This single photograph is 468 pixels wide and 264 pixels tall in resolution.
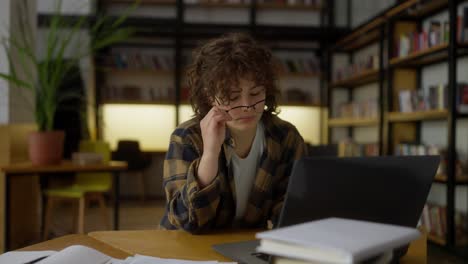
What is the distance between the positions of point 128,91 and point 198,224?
216 inches

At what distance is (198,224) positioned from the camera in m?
1.18

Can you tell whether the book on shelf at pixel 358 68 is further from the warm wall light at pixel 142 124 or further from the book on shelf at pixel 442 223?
the warm wall light at pixel 142 124

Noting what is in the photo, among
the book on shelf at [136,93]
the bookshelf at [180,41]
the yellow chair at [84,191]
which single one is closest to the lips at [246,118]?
the yellow chair at [84,191]

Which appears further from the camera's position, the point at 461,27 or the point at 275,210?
the point at 461,27

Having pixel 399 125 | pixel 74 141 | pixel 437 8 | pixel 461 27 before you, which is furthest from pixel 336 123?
pixel 74 141

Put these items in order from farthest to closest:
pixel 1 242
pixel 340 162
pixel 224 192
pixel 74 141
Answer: pixel 74 141, pixel 1 242, pixel 224 192, pixel 340 162

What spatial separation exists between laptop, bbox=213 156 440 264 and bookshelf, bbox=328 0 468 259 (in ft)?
9.36

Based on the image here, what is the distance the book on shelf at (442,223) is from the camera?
3578 millimetres

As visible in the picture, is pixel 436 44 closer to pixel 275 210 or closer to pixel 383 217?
pixel 275 210

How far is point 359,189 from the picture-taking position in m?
0.79

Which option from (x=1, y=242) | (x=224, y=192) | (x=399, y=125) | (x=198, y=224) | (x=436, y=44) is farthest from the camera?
(x=399, y=125)

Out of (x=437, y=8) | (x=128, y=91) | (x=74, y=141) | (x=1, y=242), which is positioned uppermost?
(x=437, y=8)

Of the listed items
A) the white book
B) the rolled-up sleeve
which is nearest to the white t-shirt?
the rolled-up sleeve

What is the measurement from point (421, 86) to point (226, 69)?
12.3 feet
